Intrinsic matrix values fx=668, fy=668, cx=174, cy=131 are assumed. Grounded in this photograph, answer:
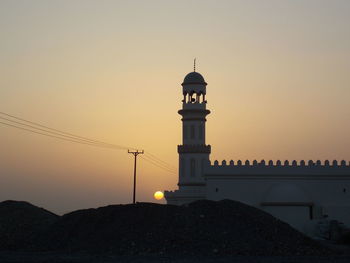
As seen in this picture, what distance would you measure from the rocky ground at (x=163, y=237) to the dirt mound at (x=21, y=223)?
4 cm

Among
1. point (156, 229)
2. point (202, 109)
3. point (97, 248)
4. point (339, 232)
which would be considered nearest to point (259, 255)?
point (156, 229)

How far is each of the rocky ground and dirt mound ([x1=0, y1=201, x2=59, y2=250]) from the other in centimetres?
4

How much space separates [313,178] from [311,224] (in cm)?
536

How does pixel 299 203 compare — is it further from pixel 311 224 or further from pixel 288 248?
pixel 288 248

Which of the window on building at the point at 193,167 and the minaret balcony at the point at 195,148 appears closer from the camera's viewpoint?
the minaret balcony at the point at 195,148

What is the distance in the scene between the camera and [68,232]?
26.5m

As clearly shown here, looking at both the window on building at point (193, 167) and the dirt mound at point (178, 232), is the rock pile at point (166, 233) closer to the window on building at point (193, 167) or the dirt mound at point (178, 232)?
the dirt mound at point (178, 232)

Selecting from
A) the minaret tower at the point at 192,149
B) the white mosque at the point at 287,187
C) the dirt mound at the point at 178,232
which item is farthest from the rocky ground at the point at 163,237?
the minaret tower at the point at 192,149

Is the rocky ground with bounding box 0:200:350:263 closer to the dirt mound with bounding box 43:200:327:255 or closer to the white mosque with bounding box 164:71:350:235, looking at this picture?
the dirt mound with bounding box 43:200:327:255

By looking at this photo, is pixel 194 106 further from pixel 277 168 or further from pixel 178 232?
pixel 178 232

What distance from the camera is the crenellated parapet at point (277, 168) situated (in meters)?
39.8

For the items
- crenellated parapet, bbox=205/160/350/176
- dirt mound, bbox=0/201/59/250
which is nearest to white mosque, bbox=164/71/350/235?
crenellated parapet, bbox=205/160/350/176

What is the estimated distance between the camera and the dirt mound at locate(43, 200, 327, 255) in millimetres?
23969

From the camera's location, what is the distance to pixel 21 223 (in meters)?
30.0
